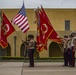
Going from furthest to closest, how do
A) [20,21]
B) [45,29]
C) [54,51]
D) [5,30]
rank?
[54,51] < [20,21] < [5,30] < [45,29]

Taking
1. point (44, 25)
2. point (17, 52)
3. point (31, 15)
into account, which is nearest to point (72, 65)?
point (44, 25)

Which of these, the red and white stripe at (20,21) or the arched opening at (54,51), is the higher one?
the red and white stripe at (20,21)

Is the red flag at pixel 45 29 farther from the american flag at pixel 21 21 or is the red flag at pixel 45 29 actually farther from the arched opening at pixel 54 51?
the arched opening at pixel 54 51

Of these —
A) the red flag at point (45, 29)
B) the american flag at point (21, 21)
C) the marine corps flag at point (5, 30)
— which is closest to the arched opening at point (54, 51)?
the american flag at point (21, 21)

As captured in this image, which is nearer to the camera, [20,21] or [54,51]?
[20,21]

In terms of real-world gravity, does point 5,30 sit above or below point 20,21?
below

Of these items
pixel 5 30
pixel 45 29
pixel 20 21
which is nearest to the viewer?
pixel 45 29

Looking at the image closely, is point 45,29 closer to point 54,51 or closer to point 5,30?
point 5,30

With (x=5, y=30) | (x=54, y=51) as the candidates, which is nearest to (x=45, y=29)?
(x=5, y=30)

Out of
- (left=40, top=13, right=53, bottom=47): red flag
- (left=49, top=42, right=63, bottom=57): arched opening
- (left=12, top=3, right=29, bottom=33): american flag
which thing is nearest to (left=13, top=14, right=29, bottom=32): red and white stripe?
(left=12, top=3, right=29, bottom=33): american flag

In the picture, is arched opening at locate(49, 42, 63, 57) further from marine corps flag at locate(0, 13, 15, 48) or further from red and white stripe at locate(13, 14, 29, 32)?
marine corps flag at locate(0, 13, 15, 48)

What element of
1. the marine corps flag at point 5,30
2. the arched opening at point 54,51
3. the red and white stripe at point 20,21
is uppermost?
the red and white stripe at point 20,21

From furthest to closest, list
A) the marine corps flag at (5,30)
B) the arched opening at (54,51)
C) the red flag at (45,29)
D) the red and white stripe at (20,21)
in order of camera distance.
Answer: the arched opening at (54,51) < the red and white stripe at (20,21) < the marine corps flag at (5,30) < the red flag at (45,29)

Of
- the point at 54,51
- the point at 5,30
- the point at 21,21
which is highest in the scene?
the point at 21,21
